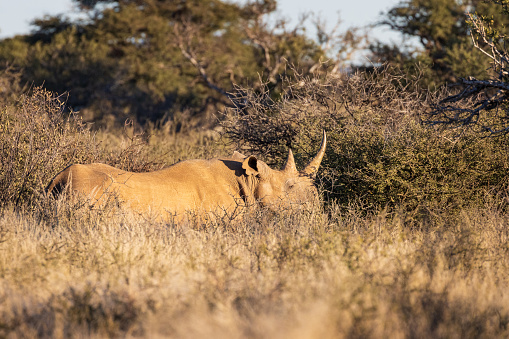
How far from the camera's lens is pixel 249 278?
15.6 feet

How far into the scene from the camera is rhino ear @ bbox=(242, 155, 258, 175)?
297 inches

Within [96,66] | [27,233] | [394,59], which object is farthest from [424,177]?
[96,66]

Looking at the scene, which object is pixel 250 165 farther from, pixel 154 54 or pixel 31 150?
pixel 154 54

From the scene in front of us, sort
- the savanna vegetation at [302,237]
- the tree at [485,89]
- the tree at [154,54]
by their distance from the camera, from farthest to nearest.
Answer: the tree at [154,54]
the tree at [485,89]
the savanna vegetation at [302,237]

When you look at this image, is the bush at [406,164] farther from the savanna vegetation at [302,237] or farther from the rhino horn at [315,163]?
the rhino horn at [315,163]

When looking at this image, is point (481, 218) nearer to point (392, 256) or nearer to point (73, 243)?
point (392, 256)

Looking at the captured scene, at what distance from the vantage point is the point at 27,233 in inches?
231

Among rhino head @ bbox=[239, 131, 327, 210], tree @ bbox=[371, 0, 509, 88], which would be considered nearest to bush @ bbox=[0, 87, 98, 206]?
rhino head @ bbox=[239, 131, 327, 210]

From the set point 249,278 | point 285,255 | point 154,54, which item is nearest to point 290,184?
point 285,255

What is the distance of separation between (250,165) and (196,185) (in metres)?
0.76

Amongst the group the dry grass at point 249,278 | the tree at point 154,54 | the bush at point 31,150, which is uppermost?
the dry grass at point 249,278

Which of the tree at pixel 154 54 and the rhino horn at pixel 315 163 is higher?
the rhino horn at pixel 315 163

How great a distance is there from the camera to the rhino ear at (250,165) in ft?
24.7

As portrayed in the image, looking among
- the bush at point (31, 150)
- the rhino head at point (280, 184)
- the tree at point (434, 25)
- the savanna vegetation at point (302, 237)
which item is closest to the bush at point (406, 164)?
the savanna vegetation at point (302, 237)
